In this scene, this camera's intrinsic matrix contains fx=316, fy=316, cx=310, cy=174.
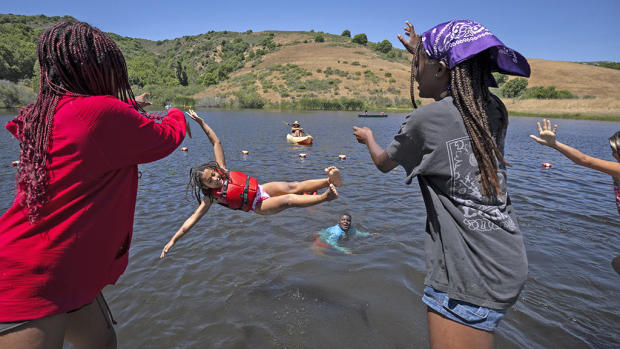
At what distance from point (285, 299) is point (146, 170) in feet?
38.6

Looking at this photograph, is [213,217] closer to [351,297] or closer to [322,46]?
[351,297]

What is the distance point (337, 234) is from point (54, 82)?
21.7 ft

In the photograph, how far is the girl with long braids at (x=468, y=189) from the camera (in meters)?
1.85

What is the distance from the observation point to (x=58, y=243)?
180 centimetres

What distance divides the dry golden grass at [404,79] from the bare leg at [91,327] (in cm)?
6171

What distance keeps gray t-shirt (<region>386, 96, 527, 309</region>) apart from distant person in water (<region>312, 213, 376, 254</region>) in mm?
5660

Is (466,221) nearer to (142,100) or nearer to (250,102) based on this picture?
(142,100)

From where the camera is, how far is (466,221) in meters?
1.89

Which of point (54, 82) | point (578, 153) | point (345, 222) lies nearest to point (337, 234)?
point (345, 222)

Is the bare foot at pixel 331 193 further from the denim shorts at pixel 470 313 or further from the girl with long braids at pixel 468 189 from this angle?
the denim shorts at pixel 470 313

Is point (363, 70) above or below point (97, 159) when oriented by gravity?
above

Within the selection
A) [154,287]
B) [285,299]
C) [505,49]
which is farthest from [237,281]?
[505,49]

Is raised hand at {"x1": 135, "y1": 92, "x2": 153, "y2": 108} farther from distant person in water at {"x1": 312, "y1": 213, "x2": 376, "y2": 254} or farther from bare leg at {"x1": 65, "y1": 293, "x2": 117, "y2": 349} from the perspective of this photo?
distant person in water at {"x1": 312, "y1": 213, "x2": 376, "y2": 254}

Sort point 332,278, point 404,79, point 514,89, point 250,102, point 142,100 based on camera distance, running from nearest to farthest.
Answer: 1. point 142,100
2. point 332,278
3. point 250,102
4. point 514,89
5. point 404,79
